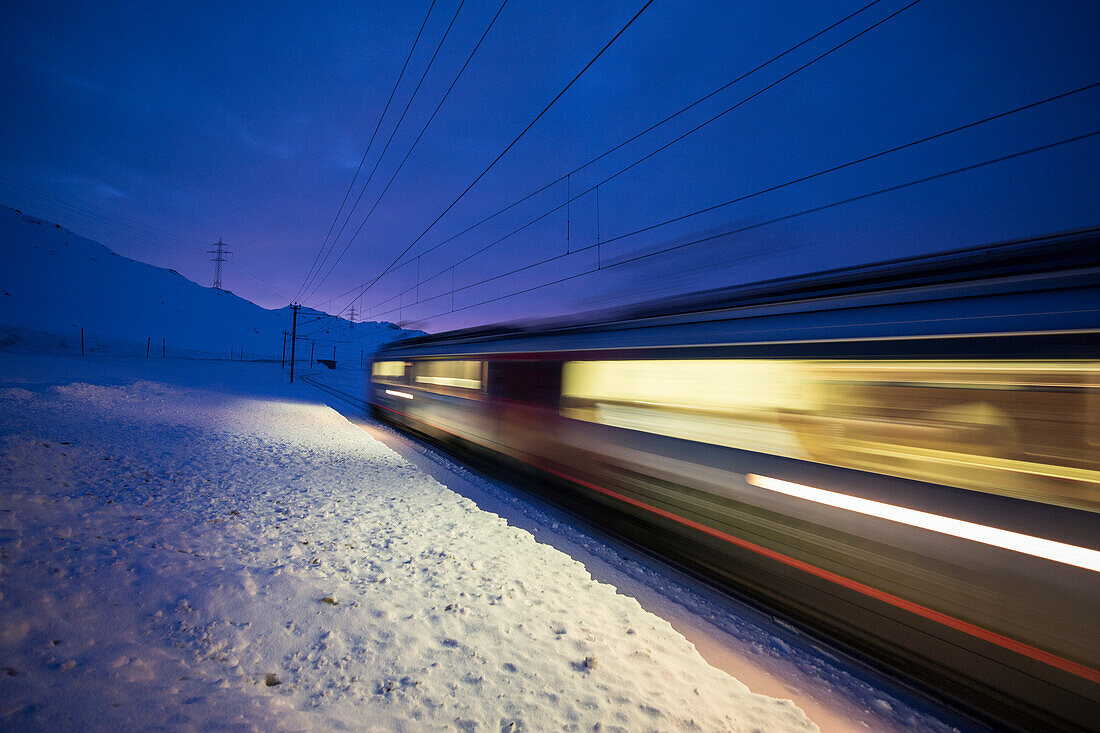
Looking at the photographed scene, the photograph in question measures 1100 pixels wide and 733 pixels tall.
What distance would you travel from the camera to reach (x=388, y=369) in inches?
519

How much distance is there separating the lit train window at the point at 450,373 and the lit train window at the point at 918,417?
4532 millimetres

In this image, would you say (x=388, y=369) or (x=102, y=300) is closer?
(x=388, y=369)

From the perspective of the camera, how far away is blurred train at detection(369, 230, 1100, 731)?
2.15 m

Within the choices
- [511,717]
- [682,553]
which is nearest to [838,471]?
[682,553]

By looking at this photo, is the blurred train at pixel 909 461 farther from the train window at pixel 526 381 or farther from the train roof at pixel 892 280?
the train window at pixel 526 381

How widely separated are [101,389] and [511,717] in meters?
17.9

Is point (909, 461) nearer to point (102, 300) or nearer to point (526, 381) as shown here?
point (526, 381)

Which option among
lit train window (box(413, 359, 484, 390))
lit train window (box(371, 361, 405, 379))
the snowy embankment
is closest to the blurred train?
the snowy embankment

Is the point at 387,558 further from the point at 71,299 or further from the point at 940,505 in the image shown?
the point at 71,299

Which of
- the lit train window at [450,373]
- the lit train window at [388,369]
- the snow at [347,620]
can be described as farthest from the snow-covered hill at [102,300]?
the snow at [347,620]

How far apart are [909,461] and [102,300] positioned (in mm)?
126591

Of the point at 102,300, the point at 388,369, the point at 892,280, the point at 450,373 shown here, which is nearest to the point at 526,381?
the point at 450,373

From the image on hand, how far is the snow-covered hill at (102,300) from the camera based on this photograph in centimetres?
6825

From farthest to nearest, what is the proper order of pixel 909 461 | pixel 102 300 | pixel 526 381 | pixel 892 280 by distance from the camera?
pixel 102 300, pixel 526 381, pixel 892 280, pixel 909 461
